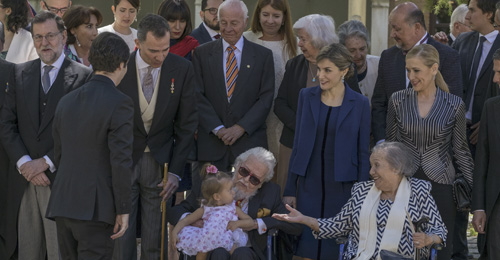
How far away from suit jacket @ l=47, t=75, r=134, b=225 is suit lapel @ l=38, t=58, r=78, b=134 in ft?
2.91

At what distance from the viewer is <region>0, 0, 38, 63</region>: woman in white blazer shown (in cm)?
666

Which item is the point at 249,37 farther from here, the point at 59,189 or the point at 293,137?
the point at 59,189

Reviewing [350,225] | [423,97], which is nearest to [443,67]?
[423,97]

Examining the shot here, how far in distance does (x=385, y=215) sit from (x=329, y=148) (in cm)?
82

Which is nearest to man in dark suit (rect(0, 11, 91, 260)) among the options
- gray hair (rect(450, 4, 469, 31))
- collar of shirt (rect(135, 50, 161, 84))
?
collar of shirt (rect(135, 50, 161, 84))

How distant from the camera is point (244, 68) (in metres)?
6.75

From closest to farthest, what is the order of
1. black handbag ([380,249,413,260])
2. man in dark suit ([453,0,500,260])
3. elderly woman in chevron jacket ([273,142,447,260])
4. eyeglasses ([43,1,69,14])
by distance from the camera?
1. black handbag ([380,249,413,260])
2. elderly woman in chevron jacket ([273,142,447,260])
3. man in dark suit ([453,0,500,260])
4. eyeglasses ([43,1,69,14])

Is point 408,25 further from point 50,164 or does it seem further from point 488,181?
point 50,164

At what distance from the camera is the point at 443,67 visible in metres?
6.50

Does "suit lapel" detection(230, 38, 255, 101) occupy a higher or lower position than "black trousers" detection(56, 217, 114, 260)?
higher

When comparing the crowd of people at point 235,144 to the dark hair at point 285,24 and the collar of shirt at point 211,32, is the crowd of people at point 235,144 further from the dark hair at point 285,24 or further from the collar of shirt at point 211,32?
the collar of shirt at point 211,32

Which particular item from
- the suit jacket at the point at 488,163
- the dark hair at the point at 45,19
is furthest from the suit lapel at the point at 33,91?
the suit jacket at the point at 488,163

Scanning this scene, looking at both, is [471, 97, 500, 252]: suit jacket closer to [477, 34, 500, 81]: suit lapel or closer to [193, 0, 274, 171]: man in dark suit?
[477, 34, 500, 81]: suit lapel

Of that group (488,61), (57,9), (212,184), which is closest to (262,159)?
(212,184)
